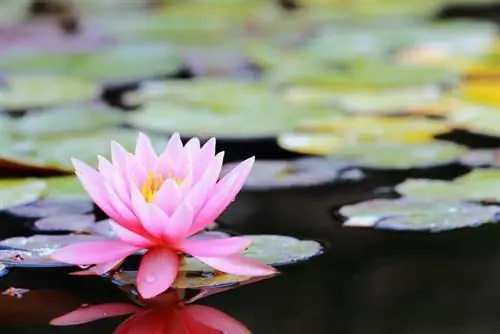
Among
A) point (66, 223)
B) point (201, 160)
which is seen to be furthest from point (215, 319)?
point (66, 223)

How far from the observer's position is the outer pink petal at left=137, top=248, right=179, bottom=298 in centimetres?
77

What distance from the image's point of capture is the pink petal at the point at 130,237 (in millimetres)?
760

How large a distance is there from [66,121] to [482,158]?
573 millimetres

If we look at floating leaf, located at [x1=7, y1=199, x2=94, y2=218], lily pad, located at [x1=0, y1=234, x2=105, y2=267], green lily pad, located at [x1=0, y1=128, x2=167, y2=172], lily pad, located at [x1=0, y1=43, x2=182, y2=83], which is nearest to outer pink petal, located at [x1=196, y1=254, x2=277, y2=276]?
lily pad, located at [x1=0, y1=234, x2=105, y2=267]

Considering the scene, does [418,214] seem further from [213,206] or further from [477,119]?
[477,119]

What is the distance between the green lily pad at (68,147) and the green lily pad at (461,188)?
1.12 ft

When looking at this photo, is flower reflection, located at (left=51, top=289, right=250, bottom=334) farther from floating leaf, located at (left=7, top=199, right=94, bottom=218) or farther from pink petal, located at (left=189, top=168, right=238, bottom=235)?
floating leaf, located at (left=7, top=199, right=94, bottom=218)

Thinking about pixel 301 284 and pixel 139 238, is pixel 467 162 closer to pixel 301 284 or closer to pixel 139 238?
pixel 301 284

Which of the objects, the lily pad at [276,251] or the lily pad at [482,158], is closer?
the lily pad at [276,251]

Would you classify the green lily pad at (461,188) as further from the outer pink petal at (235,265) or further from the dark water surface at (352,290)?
the outer pink petal at (235,265)

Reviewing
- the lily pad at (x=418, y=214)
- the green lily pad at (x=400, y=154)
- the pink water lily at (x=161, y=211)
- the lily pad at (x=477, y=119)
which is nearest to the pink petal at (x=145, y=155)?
the pink water lily at (x=161, y=211)

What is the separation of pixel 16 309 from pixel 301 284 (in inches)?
9.1

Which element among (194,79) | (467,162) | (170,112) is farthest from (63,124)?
(467,162)

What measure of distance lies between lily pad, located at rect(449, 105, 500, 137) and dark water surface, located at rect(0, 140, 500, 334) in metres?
0.42
